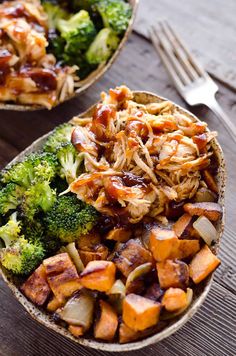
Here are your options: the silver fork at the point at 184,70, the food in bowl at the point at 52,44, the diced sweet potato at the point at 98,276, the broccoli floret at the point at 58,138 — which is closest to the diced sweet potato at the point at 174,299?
the diced sweet potato at the point at 98,276

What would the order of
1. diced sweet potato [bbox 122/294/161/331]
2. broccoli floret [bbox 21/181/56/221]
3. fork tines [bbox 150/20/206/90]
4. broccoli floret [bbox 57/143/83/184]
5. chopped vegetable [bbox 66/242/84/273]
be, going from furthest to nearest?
1. fork tines [bbox 150/20/206/90]
2. broccoli floret [bbox 57/143/83/184]
3. broccoli floret [bbox 21/181/56/221]
4. chopped vegetable [bbox 66/242/84/273]
5. diced sweet potato [bbox 122/294/161/331]

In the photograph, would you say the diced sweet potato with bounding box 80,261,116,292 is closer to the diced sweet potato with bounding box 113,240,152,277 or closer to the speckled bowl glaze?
the diced sweet potato with bounding box 113,240,152,277

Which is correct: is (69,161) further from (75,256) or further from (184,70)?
(184,70)

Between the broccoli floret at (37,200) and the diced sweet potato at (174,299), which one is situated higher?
the diced sweet potato at (174,299)

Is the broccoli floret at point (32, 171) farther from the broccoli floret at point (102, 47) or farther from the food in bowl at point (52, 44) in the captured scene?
the broccoli floret at point (102, 47)

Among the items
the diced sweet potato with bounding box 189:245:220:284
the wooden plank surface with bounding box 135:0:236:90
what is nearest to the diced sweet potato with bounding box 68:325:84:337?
the diced sweet potato with bounding box 189:245:220:284

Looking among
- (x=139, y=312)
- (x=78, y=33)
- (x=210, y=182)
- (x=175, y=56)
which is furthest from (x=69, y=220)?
(x=175, y=56)
